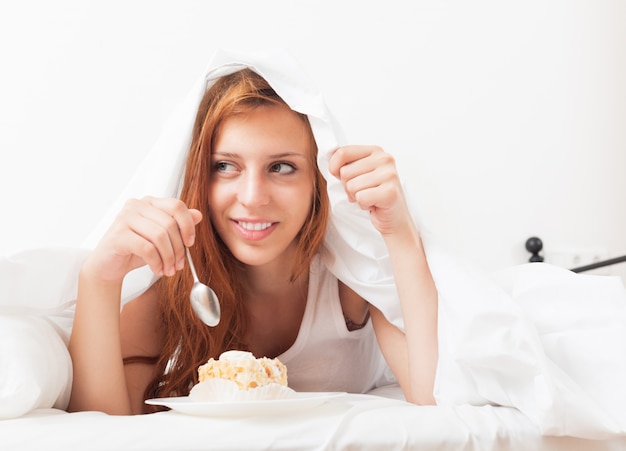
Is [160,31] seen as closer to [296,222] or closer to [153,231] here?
[296,222]

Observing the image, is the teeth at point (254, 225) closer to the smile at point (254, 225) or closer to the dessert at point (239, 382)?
the smile at point (254, 225)

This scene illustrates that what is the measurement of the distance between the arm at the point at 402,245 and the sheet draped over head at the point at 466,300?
41 mm

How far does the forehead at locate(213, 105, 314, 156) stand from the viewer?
1287mm

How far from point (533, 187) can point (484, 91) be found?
34cm

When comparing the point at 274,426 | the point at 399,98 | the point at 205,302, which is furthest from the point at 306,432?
the point at 399,98

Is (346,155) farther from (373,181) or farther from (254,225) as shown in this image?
(254,225)

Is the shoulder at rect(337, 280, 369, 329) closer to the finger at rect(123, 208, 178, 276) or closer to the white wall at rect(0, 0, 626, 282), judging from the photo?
the finger at rect(123, 208, 178, 276)

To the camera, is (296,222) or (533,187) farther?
(533,187)

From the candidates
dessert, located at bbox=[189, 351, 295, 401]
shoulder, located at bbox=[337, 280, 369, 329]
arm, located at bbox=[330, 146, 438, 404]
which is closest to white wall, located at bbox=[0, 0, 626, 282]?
shoulder, located at bbox=[337, 280, 369, 329]

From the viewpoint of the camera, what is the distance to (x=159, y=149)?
4.63 ft

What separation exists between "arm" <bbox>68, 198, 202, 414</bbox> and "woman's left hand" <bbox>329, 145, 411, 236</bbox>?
0.76 feet

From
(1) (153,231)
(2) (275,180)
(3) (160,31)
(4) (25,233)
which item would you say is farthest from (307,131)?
(4) (25,233)

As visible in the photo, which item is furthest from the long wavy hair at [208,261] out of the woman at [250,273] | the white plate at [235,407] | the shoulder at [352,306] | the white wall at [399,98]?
the white wall at [399,98]

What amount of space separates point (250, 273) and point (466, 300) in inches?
21.8
